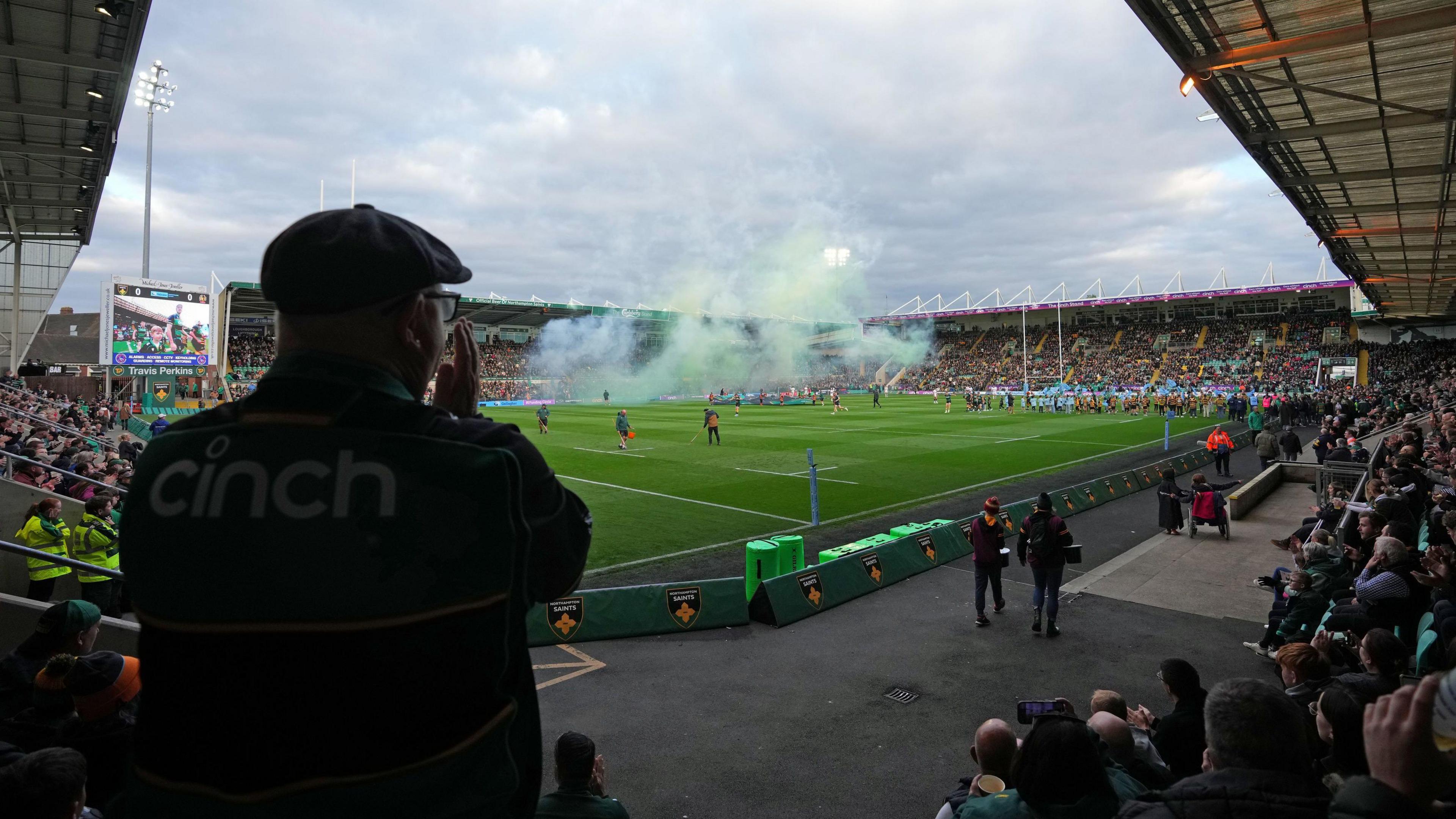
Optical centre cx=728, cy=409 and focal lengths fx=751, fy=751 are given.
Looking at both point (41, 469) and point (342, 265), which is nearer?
point (342, 265)

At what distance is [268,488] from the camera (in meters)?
1.21

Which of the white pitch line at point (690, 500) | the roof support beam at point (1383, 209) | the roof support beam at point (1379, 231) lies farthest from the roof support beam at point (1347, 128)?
the white pitch line at point (690, 500)

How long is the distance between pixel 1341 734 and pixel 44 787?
5428 mm

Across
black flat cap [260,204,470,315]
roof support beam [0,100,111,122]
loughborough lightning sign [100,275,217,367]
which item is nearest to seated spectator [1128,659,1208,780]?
black flat cap [260,204,470,315]

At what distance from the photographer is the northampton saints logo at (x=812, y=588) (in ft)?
32.8

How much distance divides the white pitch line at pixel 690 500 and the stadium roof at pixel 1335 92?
10.1m

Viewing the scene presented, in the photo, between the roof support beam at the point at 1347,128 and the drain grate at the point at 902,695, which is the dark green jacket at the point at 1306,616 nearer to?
the drain grate at the point at 902,695

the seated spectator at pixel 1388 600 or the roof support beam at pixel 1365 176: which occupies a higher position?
the roof support beam at pixel 1365 176

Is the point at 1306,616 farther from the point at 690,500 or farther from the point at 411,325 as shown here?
the point at 690,500

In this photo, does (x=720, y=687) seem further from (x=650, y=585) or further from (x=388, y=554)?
(x=388, y=554)

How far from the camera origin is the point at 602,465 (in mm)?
23656

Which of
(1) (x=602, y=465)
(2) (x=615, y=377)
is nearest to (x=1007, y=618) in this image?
(1) (x=602, y=465)

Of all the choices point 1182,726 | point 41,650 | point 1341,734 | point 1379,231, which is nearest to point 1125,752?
point 1182,726

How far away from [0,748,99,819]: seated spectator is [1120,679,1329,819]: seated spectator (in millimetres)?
3516
